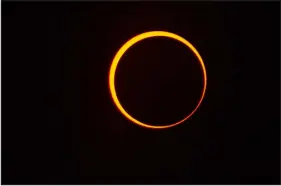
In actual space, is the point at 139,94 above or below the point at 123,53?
below

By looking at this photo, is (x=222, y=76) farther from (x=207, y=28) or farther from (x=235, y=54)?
(x=207, y=28)

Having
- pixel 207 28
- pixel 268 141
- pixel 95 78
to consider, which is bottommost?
pixel 268 141

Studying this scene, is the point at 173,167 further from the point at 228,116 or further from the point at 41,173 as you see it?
the point at 41,173

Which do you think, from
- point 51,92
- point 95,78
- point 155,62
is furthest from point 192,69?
point 51,92

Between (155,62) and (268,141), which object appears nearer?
(155,62)

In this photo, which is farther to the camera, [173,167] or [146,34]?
[173,167]

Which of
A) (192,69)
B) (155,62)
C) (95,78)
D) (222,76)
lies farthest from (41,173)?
(222,76)

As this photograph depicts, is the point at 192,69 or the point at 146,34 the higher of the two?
the point at 146,34
